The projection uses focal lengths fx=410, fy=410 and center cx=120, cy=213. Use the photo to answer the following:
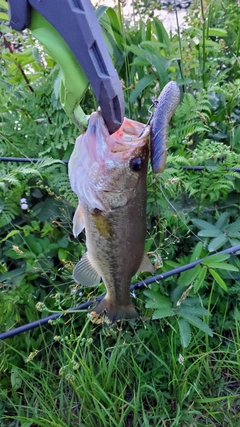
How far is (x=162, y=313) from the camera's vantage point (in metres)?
1.43

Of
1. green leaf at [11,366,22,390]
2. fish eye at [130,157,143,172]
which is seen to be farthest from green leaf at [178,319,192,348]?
fish eye at [130,157,143,172]

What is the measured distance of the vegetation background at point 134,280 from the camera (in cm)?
151

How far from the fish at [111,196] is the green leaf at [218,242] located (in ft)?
1.65

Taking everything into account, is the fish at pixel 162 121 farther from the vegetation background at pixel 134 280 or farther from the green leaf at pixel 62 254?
the green leaf at pixel 62 254

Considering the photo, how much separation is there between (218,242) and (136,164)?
0.81 metres

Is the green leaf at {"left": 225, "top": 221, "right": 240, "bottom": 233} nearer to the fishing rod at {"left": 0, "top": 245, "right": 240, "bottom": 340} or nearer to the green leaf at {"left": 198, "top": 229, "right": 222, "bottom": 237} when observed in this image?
the green leaf at {"left": 198, "top": 229, "right": 222, "bottom": 237}

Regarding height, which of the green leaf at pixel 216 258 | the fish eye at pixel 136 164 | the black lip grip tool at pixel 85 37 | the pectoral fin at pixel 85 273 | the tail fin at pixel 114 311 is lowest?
the green leaf at pixel 216 258

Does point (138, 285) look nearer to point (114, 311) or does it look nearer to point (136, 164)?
point (114, 311)

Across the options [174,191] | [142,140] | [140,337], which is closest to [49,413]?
[140,337]

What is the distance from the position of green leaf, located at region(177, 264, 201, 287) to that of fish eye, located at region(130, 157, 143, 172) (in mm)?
681

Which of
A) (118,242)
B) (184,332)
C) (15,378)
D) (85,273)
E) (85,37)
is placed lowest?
(15,378)

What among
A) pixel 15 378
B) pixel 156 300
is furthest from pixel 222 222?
pixel 15 378

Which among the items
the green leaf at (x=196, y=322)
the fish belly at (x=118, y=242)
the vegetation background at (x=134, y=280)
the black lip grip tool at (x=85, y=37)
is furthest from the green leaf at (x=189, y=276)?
the black lip grip tool at (x=85, y=37)

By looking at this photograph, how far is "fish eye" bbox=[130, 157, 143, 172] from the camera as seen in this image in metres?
0.79
